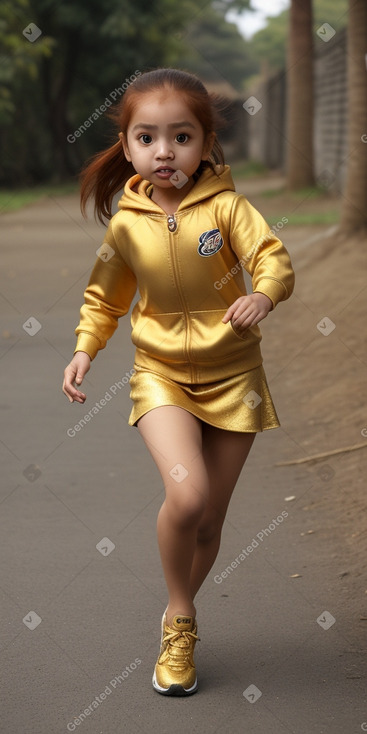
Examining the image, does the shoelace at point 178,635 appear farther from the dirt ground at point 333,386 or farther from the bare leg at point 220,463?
the dirt ground at point 333,386

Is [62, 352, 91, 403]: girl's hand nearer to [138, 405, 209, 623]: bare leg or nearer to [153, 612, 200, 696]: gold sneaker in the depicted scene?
[138, 405, 209, 623]: bare leg

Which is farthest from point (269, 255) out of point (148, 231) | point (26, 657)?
point (26, 657)

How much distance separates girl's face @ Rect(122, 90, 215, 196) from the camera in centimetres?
318

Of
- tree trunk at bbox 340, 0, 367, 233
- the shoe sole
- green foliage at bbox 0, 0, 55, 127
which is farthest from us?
green foliage at bbox 0, 0, 55, 127

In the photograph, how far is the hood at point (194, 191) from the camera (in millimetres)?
3264

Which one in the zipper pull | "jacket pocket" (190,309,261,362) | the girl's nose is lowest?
"jacket pocket" (190,309,261,362)

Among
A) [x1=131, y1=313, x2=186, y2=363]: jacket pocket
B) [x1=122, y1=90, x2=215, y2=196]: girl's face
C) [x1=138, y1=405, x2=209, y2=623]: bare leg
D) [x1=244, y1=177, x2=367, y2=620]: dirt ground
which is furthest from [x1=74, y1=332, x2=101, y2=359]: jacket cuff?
[x1=244, y1=177, x2=367, y2=620]: dirt ground

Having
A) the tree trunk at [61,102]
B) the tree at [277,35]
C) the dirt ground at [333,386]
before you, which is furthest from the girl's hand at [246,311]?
the tree at [277,35]

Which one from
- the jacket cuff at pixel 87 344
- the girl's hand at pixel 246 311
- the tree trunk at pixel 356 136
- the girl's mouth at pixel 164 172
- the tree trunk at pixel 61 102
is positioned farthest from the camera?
the tree trunk at pixel 61 102

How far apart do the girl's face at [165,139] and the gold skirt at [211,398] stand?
583 millimetres

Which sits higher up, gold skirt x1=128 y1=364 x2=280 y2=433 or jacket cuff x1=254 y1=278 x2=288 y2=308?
jacket cuff x1=254 y1=278 x2=288 y2=308

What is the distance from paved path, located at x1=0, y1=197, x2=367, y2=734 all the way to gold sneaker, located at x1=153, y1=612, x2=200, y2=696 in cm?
6

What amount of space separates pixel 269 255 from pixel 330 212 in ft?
49.8

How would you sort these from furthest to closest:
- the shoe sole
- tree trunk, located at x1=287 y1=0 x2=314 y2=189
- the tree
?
the tree, tree trunk, located at x1=287 y1=0 x2=314 y2=189, the shoe sole
